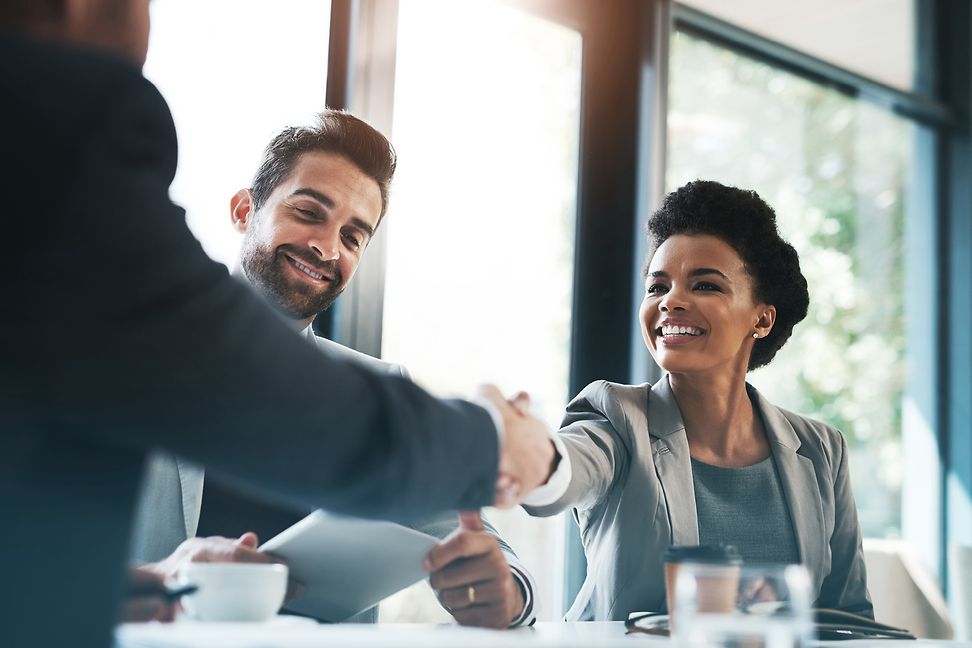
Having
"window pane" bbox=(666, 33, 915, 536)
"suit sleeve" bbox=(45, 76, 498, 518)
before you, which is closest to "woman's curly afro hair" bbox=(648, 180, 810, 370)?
"window pane" bbox=(666, 33, 915, 536)

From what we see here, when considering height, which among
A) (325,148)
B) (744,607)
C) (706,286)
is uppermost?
(325,148)

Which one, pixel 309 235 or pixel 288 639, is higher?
pixel 309 235

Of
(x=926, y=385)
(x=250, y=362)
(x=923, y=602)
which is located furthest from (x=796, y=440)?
(x=926, y=385)

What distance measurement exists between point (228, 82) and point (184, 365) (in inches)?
73.5

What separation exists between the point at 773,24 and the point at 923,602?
2.18m

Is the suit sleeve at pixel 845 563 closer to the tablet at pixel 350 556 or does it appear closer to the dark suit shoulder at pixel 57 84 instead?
the tablet at pixel 350 556

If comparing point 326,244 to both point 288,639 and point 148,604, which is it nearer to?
point 148,604

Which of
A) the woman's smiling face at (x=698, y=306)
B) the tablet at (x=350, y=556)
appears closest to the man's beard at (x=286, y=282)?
the woman's smiling face at (x=698, y=306)

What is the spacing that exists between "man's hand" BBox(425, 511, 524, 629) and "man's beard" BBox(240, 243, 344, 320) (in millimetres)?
900

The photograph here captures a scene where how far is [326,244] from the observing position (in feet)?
6.94

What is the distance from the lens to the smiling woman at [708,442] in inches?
75.8

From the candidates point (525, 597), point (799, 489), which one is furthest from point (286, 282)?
point (799, 489)

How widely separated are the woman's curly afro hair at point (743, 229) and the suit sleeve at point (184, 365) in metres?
1.57

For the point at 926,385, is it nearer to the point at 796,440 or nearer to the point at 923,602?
the point at 923,602
